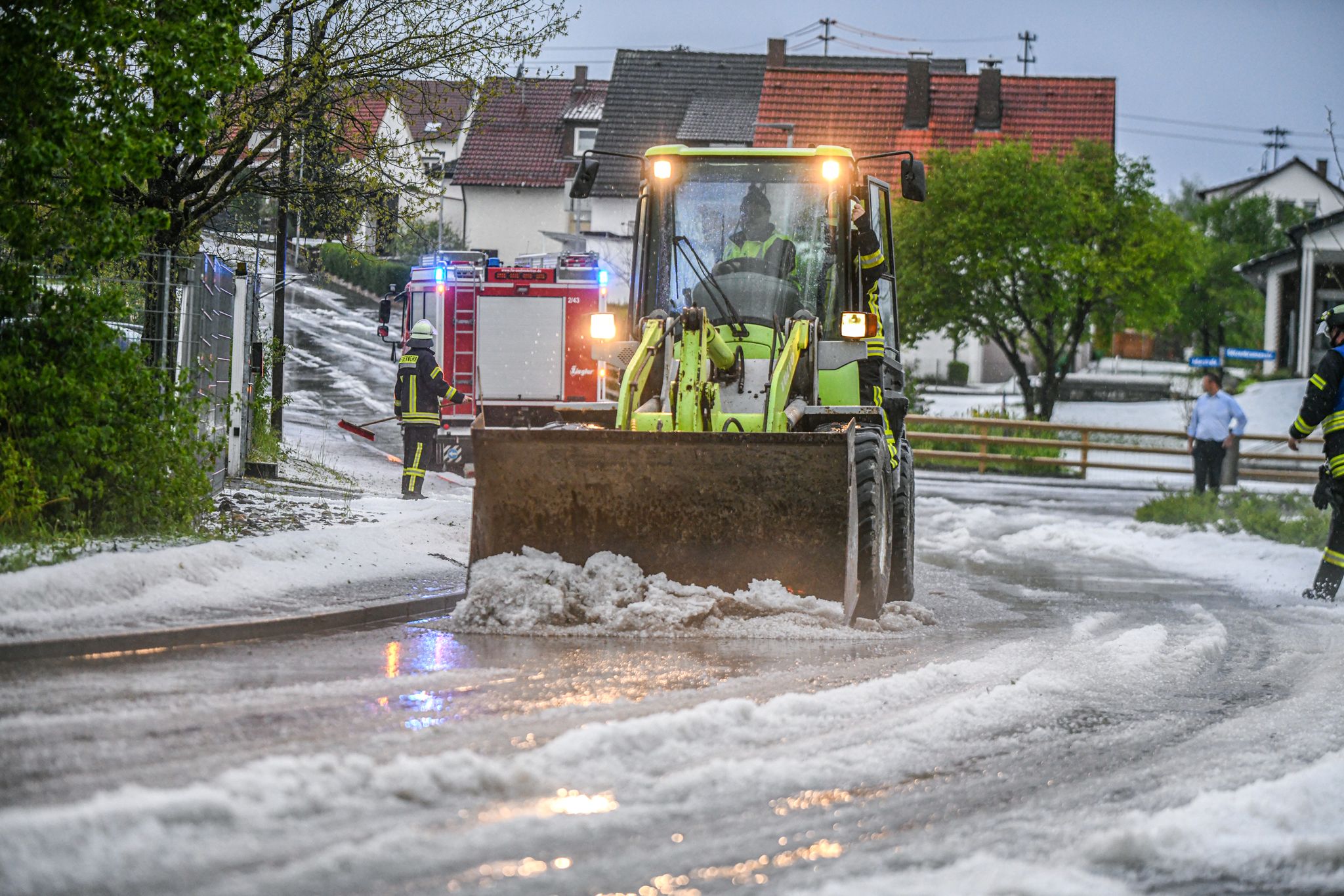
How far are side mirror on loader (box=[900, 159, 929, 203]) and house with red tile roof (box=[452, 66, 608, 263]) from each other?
44.1 meters

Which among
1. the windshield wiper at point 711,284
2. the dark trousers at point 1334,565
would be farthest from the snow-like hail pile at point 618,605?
the dark trousers at point 1334,565

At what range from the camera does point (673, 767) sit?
477 centimetres

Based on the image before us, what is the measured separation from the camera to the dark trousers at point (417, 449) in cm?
1539

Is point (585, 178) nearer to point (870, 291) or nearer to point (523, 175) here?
point (870, 291)

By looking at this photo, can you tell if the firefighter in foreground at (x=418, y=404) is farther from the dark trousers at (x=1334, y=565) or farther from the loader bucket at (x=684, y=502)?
the dark trousers at (x=1334, y=565)

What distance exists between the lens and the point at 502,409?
21094 millimetres

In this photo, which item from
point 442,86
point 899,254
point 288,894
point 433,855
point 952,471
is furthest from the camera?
point 899,254

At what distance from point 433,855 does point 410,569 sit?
6515 millimetres

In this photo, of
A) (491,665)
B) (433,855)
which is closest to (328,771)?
(433,855)

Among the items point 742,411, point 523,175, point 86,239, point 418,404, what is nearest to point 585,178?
point 742,411

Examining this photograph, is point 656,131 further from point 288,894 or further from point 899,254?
point 288,894

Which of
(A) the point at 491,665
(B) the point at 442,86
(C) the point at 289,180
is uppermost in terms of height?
(B) the point at 442,86

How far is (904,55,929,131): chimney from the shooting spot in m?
46.6

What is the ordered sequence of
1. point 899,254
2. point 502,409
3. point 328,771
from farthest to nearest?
point 899,254 → point 502,409 → point 328,771
